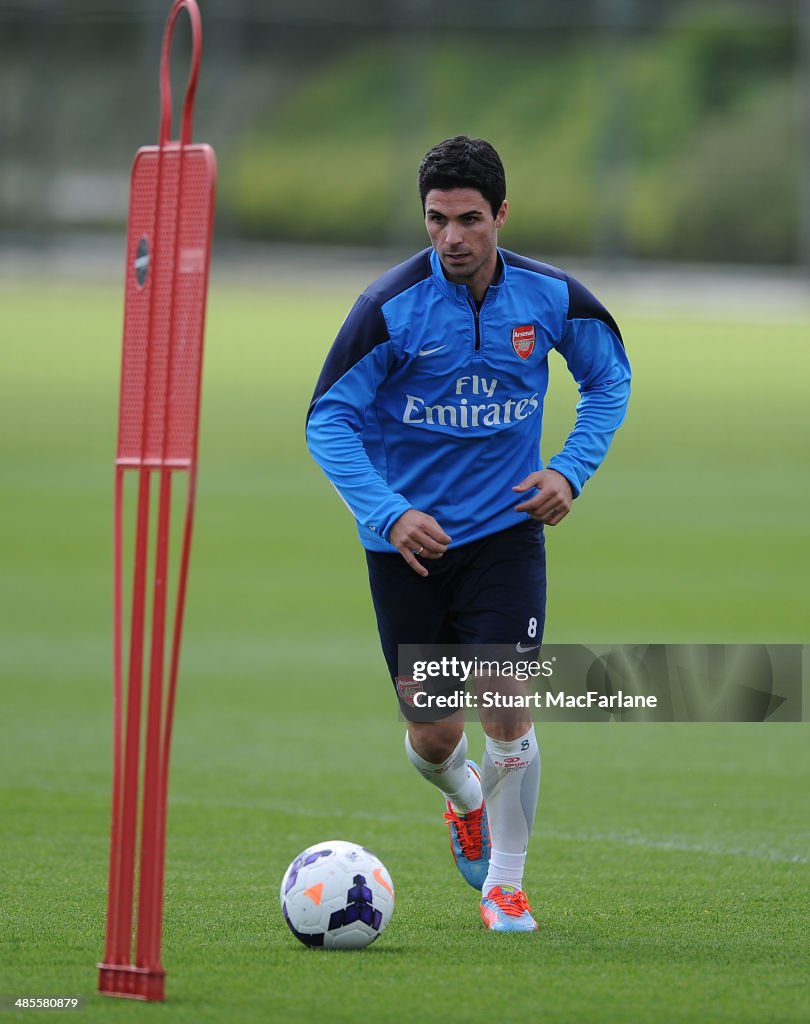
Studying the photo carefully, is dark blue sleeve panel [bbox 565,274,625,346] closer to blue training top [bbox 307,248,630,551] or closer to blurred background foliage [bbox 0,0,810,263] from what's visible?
blue training top [bbox 307,248,630,551]

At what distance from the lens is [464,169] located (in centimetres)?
528

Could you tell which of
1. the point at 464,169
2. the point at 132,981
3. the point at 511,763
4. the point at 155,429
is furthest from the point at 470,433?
the point at 132,981

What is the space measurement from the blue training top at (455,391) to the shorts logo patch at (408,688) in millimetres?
422

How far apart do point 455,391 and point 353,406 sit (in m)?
0.35

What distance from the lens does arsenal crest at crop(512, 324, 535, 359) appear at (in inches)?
218

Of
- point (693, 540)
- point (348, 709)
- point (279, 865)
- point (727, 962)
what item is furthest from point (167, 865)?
point (693, 540)

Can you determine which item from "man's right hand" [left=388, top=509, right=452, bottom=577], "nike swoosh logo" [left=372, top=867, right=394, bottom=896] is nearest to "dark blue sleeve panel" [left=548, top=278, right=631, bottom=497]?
"man's right hand" [left=388, top=509, right=452, bottom=577]

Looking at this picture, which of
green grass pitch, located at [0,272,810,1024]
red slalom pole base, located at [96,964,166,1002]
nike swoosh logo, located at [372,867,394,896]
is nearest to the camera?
red slalom pole base, located at [96,964,166,1002]

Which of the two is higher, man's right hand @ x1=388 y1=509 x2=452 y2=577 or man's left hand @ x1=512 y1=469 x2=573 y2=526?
man's left hand @ x1=512 y1=469 x2=573 y2=526

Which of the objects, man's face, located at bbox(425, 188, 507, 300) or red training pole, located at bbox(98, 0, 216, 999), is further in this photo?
man's face, located at bbox(425, 188, 507, 300)

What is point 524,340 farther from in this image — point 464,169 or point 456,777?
point 456,777

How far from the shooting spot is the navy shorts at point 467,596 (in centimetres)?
558

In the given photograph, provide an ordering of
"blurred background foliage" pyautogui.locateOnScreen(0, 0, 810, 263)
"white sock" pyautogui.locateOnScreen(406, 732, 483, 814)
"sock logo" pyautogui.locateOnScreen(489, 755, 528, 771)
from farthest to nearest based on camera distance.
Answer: "blurred background foliage" pyautogui.locateOnScreen(0, 0, 810, 263)
"white sock" pyautogui.locateOnScreen(406, 732, 483, 814)
"sock logo" pyautogui.locateOnScreen(489, 755, 528, 771)

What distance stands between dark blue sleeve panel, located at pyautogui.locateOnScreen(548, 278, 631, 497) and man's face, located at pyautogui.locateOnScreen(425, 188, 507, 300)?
0.41 meters
